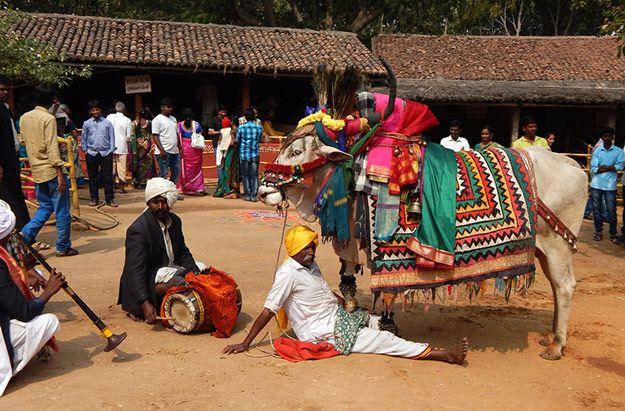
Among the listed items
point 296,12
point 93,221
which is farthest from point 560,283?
point 296,12

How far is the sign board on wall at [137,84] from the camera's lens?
17062 millimetres

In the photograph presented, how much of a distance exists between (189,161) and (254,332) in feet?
29.9

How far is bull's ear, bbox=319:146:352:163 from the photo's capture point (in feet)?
16.0

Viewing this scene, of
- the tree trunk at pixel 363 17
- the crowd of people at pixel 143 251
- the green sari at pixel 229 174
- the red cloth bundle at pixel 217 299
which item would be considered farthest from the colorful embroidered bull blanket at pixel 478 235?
the tree trunk at pixel 363 17

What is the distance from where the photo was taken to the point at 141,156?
1446 cm

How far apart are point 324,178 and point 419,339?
1.70 metres

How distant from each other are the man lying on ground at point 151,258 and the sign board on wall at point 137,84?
12.4 m

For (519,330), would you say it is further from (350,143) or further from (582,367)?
(350,143)

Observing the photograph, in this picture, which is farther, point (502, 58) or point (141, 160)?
point (502, 58)

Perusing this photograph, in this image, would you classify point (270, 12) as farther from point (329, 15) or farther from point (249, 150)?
point (249, 150)

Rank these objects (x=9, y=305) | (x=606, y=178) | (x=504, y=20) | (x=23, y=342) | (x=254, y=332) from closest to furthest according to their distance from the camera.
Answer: (x=9, y=305), (x=23, y=342), (x=254, y=332), (x=606, y=178), (x=504, y=20)

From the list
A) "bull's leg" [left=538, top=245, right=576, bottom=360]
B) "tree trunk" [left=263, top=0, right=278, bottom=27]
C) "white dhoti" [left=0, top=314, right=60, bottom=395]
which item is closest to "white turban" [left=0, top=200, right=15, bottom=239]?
"white dhoti" [left=0, top=314, right=60, bottom=395]

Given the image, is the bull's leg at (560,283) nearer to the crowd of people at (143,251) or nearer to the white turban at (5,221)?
the crowd of people at (143,251)

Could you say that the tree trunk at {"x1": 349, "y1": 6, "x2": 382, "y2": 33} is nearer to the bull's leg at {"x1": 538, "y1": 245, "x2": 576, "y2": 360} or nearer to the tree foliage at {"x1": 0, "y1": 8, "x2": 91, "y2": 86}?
the tree foliage at {"x1": 0, "y1": 8, "x2": 91, "y2": 86}
